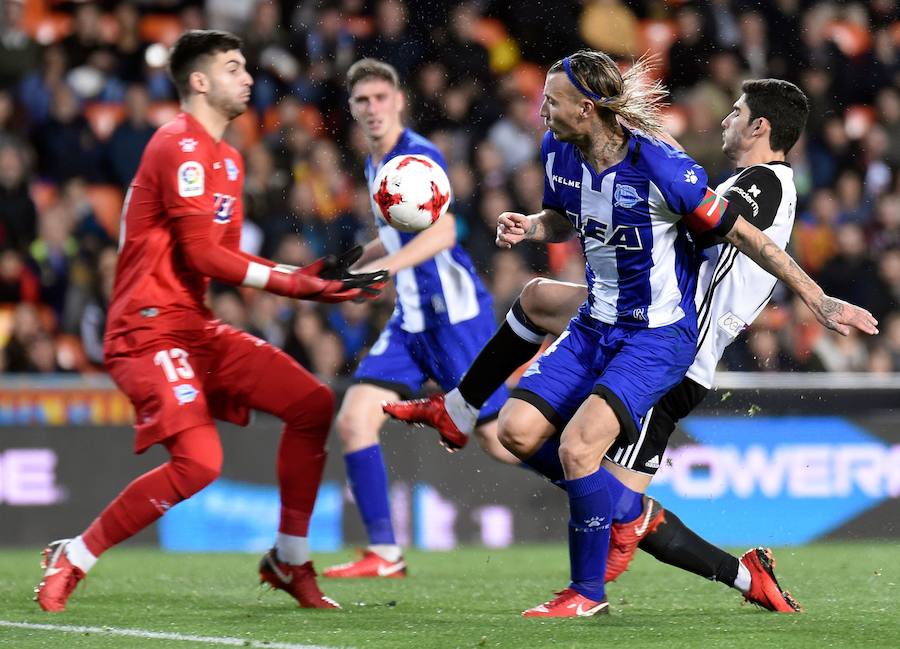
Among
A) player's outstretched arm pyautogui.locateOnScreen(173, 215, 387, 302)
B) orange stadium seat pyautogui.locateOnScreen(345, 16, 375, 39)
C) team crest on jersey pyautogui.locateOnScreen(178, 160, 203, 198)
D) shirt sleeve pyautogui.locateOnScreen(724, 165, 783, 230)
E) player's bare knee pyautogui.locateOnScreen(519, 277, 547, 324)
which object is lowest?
player's bare knee pyautogui.locateOnScreen(519, 277, 547, 324)

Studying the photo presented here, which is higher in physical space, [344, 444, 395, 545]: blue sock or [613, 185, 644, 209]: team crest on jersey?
[613, 185, 644, 209]: team crest on jersey

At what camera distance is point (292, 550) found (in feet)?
20.1

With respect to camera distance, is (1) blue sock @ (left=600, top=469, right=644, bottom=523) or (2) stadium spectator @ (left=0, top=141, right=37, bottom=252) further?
(2) stadium spectator @ (left=0, top=141, right=37, bottom=252)

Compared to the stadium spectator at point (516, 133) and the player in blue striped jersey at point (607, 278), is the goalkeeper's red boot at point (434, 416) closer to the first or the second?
the player in blue striped jersey at point (607, 278)

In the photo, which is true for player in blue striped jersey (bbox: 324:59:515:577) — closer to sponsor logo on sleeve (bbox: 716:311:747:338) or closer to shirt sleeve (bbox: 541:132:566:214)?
shirt sleeve (bbox: 541:132:566:214)

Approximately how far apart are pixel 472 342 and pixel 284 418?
1775 mm

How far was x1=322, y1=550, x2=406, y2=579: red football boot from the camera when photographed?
768cm

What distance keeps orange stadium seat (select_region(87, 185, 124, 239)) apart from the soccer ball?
6.14 m

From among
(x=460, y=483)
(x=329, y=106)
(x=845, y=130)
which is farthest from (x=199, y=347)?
(x=845, y=130)

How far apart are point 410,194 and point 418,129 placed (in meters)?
4.60

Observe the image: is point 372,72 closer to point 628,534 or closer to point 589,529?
point 628,534

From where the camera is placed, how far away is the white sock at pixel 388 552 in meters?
7.81

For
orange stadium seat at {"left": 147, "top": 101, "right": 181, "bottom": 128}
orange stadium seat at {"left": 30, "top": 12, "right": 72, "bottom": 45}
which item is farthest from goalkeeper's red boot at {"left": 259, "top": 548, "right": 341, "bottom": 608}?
orange stadium seat at {"left": 30, "top": 12, "right": 72, "bottom": 45}

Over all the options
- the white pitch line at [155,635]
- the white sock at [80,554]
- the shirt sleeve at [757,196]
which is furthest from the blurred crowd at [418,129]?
the white pitch line at [155,635]
